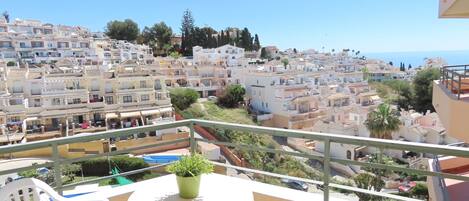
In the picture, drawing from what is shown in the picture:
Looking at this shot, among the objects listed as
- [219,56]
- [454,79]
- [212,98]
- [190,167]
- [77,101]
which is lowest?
[212,98]

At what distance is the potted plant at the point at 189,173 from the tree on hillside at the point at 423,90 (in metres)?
34.3

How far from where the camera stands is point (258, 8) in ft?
255

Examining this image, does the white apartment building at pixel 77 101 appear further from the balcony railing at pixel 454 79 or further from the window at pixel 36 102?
the balcony railing at pixel 454 79

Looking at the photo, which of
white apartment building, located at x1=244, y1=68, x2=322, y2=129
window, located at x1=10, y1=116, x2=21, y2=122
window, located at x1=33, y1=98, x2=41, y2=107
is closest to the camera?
window, located at x1=10, y1=116, x2=21, y2=122

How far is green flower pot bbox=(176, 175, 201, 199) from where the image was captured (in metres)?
2.30

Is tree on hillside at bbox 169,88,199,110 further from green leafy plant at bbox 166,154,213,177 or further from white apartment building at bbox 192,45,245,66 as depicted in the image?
green leafy plant at bbox 166,154,213,177

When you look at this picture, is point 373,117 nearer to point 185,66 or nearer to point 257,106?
point 257,106

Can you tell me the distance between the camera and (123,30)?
189ft

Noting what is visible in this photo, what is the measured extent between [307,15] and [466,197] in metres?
81.2

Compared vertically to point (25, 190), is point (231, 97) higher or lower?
lower

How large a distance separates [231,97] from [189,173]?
33003mm

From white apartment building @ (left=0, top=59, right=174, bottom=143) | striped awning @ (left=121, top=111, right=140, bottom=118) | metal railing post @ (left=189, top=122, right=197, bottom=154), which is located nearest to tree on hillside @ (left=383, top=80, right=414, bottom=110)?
white apartment building @ (left=0, top=59, right=174, bottom=143)

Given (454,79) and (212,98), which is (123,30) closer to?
(212,98)

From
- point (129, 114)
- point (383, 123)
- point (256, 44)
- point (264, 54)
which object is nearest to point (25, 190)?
point (383, 123)
